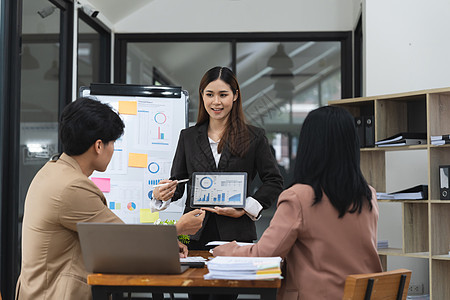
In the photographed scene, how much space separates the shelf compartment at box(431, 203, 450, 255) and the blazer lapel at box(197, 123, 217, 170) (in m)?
1.67

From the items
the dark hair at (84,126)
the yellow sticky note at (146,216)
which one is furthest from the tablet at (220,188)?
the yellow sticky note at (146,216)

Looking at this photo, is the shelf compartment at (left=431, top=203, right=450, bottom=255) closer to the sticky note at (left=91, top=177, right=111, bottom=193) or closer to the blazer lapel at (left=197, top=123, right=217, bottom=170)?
the blazer lapel at (left=197, top=123, right=217, bottom=170)

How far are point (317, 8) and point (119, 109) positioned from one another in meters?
2.51

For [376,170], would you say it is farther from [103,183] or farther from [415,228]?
[103,183]

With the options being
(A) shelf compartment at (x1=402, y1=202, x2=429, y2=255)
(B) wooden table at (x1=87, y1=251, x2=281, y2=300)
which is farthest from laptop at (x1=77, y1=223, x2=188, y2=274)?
(A) shelf compartment at (x1=402, y1=202, x2=429, y2=255)

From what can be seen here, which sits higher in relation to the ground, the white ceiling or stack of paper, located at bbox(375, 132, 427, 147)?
the white ceiling

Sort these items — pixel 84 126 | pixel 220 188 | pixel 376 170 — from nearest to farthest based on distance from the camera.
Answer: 1. pixel 84 126
2. pixel 220 188
3. pixel 376 170

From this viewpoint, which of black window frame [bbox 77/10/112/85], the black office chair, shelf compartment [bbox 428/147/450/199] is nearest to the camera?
the black office chair

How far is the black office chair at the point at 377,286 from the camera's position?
1623 millimetres

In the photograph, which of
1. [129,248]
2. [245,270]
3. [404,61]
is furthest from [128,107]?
[245,270]

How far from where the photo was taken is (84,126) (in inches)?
77.0

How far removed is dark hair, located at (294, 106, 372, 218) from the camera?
5.87ft

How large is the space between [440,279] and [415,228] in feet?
1.17

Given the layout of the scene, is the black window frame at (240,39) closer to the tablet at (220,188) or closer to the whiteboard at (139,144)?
the whiteboard at (139,144)
